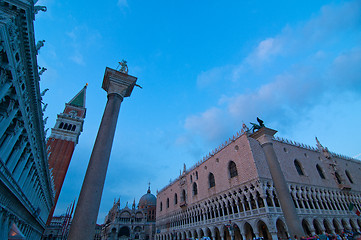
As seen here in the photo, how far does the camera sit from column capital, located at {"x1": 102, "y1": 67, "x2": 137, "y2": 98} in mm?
Answer: 7656

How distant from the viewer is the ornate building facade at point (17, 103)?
6918mm

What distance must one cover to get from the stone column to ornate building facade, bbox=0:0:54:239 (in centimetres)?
367

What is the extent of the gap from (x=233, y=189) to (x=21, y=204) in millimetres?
22447

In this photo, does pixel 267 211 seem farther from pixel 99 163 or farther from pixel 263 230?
pixel 99 163

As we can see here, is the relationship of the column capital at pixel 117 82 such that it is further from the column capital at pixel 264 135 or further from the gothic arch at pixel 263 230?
the gothic arch at pixel 263 230

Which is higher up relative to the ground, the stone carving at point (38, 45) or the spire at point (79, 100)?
the spire at point (79, 100)

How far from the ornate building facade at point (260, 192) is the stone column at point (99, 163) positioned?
66.2ft

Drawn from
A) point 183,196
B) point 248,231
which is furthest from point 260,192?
point 183,196

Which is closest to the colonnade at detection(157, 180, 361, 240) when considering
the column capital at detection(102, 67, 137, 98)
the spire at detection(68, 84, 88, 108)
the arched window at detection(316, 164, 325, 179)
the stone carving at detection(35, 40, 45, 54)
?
the arched window at detection(316, 164, 325, 179)

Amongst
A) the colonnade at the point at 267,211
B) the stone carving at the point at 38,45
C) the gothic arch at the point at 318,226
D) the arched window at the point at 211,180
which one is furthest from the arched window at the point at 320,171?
the stone carving at the point at 38,45

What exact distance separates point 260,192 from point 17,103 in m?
23.3

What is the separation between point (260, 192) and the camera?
21.2 meters

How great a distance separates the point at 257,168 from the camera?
73.9 feet

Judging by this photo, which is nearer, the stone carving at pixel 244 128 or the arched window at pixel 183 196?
the stone carving at pixel 244 128
